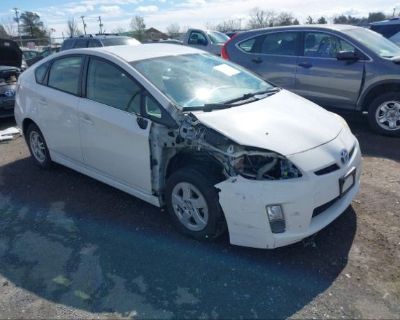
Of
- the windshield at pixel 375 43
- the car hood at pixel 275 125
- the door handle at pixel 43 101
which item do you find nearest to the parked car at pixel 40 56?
the door handle at pixel 43 101

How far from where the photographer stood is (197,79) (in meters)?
3.91

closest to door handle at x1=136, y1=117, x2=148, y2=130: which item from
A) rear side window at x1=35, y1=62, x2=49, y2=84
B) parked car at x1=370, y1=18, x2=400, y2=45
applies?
rear side window at x1=35, y1=62, x2=49, y2=84

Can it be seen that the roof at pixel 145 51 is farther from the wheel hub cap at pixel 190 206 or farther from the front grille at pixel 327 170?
the front grille at pixel 327 170

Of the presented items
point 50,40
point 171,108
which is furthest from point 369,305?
point 50,40

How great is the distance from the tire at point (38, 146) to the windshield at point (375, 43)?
5027 millimetres

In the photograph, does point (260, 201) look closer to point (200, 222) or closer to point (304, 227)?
point (304, 227)

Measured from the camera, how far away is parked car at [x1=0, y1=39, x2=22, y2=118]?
7.93 m

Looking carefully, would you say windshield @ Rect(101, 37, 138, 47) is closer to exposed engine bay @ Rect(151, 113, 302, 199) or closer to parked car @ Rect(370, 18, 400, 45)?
parked car @ Rect(370, 18, 400, 45)

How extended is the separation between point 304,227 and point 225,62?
91.3 inches

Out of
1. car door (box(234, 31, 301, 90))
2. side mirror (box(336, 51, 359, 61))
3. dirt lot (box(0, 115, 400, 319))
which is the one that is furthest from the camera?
car door (box(234, 31, 301, 90))

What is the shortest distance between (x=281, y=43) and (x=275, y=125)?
173 inches

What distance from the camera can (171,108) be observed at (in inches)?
135

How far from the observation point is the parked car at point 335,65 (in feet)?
20.0

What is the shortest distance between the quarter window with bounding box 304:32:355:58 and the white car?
9.07 ft
